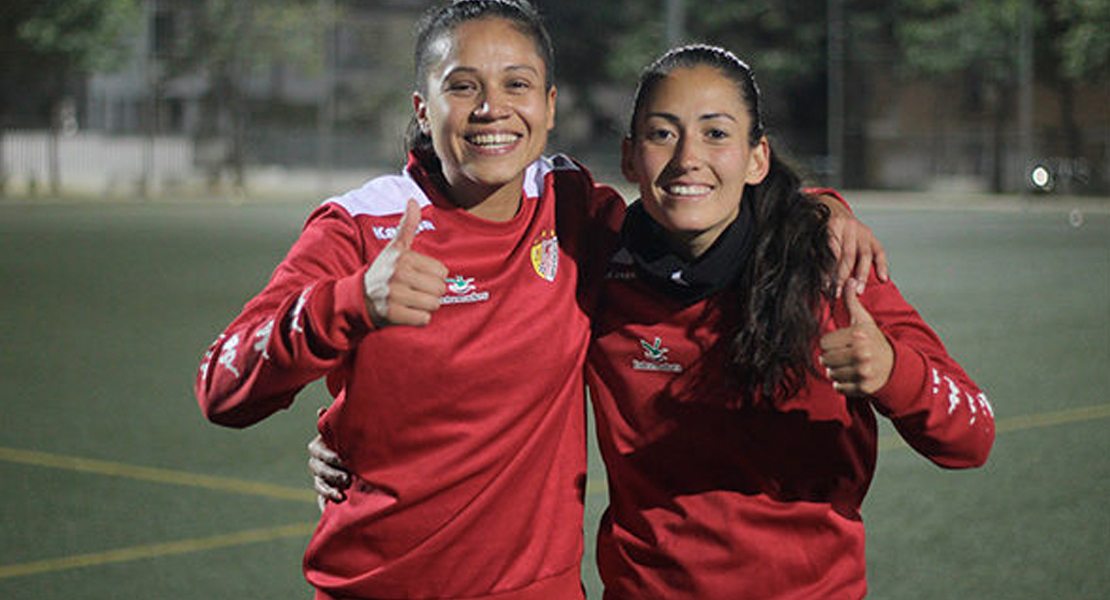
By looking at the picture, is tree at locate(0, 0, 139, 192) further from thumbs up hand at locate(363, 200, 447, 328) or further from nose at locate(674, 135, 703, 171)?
thumbs up hand at locate(363, 200, 447, 328)

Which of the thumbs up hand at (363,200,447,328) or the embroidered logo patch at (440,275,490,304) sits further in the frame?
the embroidered logo patch at (440,275,490,304)

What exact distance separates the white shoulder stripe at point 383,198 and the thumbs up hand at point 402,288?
14.7 inches

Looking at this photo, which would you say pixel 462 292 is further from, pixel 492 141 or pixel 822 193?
pixel 822 193

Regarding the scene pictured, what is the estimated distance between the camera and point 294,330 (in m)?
2.50

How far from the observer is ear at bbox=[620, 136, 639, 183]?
9.71 ft

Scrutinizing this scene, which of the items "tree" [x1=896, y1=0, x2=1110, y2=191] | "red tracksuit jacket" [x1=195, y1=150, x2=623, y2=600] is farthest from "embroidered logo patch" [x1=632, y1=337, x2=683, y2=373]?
"tree" [x1=896, y1=0, x2=1110, y2=191]

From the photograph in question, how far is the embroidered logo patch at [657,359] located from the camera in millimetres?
2965

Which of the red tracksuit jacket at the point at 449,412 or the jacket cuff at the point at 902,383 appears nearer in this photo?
the jacket cuff at the point at 902,383

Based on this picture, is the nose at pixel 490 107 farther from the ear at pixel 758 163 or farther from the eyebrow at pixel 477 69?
the ear at pixel 758 163

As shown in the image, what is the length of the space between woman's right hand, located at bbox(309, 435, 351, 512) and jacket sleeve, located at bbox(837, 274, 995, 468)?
3.37ft

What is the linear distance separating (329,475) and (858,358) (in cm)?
108

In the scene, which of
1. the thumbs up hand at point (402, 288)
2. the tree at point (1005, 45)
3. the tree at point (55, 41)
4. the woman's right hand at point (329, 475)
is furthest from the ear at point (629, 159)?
the tree at point (55, 41)

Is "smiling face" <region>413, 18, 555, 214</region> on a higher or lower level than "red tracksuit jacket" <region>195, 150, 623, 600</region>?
higher

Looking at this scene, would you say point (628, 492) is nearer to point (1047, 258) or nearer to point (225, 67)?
point (1047, 258)
